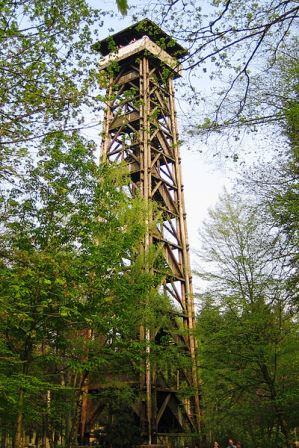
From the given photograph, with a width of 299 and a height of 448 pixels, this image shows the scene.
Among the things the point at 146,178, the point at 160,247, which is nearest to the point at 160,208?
the point at 146,178

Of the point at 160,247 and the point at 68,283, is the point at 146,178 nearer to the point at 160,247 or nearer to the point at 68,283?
the point at 160,247

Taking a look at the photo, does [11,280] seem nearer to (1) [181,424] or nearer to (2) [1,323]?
(2) [1,323]

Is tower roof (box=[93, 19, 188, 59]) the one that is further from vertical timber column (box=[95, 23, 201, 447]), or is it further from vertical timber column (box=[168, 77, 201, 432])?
vertical timber column (box=[168, 77, 201, 432])

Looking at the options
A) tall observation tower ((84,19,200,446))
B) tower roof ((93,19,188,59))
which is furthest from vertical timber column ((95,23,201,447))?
tower roof ((93,19,188,59))

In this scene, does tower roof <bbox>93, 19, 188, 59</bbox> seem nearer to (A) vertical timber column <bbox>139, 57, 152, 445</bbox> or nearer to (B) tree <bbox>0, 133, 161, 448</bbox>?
(B) tree <bbox>0, 133, 161, 448</bbox>

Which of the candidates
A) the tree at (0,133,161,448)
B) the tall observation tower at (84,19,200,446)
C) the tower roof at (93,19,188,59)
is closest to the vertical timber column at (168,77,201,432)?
the tall observation tower at (84,19,200,446)

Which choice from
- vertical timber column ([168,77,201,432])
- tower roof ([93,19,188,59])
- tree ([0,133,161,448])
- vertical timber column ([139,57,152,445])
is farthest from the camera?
vertical timber column ([168,77,201,432])

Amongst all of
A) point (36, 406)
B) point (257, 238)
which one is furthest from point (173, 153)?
point (36, 406)

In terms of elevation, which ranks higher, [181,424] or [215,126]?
[215,126]

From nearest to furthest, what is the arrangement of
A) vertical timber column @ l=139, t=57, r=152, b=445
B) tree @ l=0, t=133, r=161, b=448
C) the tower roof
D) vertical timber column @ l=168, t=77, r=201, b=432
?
A: 1. the tower roof
2. tree @ l=0, t=133, r=161, b=448
3. vertical timber column @ l=139, t=57, r=152, b=445
4. vertical timber column @ l=168, t=77, r=201, b=432

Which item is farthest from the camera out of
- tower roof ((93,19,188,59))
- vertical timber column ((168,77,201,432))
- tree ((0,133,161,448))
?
vertical timber column ((168,77,201,432))

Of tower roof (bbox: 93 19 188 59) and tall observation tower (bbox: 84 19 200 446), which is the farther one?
tall observation tower (bbox: 84 19 200 446)

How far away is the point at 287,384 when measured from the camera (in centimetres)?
1114

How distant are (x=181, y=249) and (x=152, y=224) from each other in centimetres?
465
